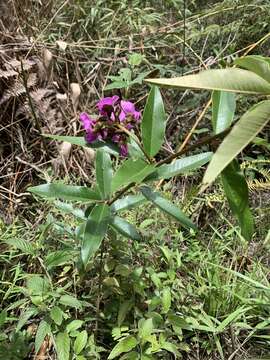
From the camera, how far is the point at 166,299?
1.47 m

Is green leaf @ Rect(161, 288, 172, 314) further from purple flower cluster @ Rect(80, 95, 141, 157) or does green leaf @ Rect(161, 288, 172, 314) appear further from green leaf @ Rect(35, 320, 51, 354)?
purple flower cluster @ Rect(80, 95, 141, 157)

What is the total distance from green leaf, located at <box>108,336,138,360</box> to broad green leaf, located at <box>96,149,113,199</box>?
406 mm

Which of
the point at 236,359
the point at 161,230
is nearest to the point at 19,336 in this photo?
the point at 161,230

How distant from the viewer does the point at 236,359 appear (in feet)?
5.32

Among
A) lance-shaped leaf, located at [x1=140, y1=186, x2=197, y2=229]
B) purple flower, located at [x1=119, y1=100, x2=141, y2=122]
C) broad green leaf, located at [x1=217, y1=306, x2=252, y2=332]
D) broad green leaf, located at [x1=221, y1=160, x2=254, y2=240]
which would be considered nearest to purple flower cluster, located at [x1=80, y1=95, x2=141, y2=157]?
purple flower, located at [x1=119, y1=100, x2=141, y2=122]

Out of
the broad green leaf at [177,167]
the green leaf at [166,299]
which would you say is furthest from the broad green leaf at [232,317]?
the broad green leaf at [177,167]

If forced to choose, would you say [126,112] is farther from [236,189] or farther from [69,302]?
[69,302]

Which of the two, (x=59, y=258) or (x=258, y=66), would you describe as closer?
(x=258, y=66)

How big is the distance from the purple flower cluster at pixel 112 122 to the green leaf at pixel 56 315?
1.42 ft

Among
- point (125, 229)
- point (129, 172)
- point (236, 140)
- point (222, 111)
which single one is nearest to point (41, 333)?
point (125, 229)

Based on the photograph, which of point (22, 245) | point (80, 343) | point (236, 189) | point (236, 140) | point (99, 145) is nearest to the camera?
point (236, 140)

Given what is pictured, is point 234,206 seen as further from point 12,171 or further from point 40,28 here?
point 40,28

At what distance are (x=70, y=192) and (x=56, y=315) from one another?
338 mm

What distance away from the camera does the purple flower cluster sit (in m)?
1.21
